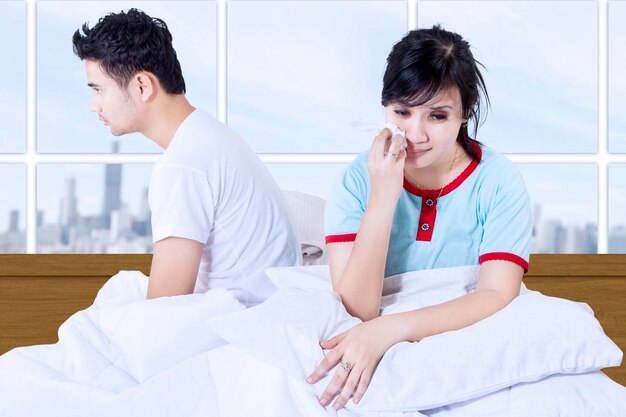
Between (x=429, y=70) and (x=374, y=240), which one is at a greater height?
(x=429, y=70)

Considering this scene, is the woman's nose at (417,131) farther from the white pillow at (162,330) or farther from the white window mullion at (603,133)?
the white window mullion at (603,133)

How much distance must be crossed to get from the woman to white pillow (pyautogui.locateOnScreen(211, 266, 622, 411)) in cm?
7

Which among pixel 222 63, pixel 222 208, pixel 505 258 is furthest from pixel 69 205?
pixel 505 258

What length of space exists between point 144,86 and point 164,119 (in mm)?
86

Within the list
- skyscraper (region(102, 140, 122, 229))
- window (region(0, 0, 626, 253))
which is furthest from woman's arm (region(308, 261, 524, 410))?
skyscraper (region(102, 140, 122, 229))

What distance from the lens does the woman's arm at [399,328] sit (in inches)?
45.6

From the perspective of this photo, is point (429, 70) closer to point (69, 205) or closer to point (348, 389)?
point (348, 389)

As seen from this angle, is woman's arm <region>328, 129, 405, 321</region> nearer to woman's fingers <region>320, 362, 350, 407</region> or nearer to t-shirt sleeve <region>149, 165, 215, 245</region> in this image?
woman's fingers <region>320, 362, 350, 407</region>

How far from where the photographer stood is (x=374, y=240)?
1.39 metres

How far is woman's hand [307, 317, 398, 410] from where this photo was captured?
1149mm

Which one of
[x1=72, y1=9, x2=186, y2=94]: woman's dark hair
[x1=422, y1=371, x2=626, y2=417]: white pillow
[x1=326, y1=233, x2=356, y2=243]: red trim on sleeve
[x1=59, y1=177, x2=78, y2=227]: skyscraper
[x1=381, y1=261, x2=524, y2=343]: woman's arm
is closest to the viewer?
[x1=422, y1=371, x2=626, y2=417]: white pillow

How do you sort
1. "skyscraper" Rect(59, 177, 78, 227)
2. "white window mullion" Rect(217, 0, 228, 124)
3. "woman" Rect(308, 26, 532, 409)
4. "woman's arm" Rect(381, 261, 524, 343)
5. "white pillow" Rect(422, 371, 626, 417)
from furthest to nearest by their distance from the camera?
"skyscraper" Rect(59, 177, 78, 227)
"white window mullion" Rect(217, 0, 228, 124)
"woman" Rect(308, 26, 532, 409)
"woman's arm" Rect(381, 261, 524, 343)
"white pillow" Rect(422, 371, 626, 417)

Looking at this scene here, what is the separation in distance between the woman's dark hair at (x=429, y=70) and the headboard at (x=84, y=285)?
103 centimetres

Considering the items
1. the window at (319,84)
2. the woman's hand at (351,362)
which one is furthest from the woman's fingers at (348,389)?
the window at (319,84)
